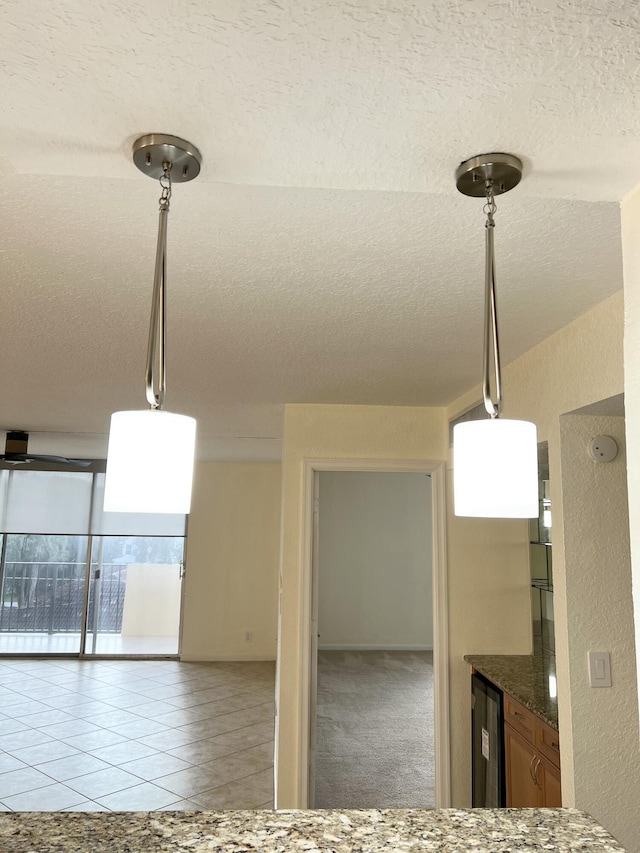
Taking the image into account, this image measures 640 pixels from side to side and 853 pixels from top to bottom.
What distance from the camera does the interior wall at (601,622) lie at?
2.26 m

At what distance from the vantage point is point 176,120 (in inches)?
36.9

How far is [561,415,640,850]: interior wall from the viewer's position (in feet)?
→ 7.40

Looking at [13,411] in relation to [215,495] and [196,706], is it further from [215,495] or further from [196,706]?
[215,495]

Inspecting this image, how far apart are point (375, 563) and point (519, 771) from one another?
5.81 m

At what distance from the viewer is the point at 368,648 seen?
28.6 feet

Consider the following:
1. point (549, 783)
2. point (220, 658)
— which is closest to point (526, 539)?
point (549, 783)

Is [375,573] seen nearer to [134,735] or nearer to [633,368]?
[134,735]

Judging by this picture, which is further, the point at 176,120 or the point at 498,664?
the point at 498,664

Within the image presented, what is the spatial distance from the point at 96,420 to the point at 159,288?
401 centimetres

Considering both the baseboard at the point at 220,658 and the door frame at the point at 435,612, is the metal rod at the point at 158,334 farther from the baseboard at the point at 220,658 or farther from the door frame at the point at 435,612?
the baseboard at the point at 220,658

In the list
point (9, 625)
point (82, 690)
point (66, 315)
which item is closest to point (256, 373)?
point (66, 315)

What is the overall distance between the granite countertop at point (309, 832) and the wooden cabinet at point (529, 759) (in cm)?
172

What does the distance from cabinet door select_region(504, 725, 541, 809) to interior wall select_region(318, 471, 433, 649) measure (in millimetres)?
5548

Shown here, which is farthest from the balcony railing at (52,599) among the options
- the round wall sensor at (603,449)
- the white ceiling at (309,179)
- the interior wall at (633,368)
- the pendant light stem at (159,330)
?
the interior wall at (633,368)
